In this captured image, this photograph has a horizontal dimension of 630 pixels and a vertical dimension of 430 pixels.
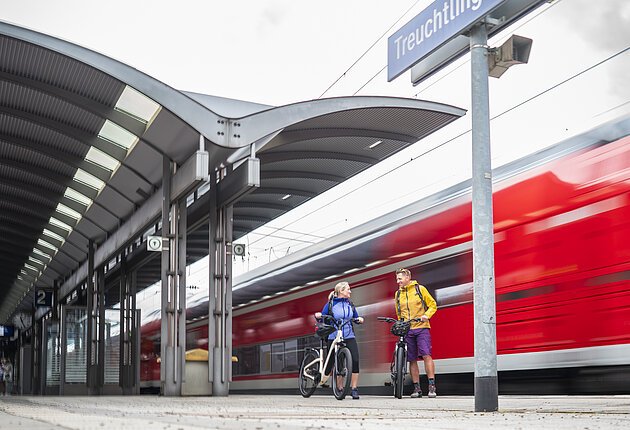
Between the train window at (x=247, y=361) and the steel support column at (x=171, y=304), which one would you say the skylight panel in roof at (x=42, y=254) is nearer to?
the train window at (x=247, y=361)

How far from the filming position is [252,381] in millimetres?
19469

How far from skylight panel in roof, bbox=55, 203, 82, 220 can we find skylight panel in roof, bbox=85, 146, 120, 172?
3.91 metres

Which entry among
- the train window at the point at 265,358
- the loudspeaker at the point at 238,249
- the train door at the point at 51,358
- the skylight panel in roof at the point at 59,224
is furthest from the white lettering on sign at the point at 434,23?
the train door at the point at 51,358

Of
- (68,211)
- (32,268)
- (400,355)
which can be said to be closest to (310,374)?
(400,355)

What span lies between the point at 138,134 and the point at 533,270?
647cm

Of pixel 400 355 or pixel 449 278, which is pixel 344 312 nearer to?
pixel 400 355

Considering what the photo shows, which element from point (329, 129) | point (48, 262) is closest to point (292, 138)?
point (329, 129)

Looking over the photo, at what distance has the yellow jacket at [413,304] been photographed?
35.2 feet

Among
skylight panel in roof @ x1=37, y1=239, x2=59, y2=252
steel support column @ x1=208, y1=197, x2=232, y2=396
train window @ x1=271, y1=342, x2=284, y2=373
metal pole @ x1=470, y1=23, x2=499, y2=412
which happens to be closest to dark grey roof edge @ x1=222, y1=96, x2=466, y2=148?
steel support column @ x1=208, y1=197, x2=232, y2=396

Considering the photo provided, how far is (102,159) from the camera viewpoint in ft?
49.5

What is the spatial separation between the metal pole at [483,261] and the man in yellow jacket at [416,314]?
4.18 metres

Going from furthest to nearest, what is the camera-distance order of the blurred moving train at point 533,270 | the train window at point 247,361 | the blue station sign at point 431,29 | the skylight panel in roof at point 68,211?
1. the train window at point 247,361
2. the skylight panel in roof at point 68,211
3. the blurred moving train at point 533,270
4. the blue station sign at point 431,29

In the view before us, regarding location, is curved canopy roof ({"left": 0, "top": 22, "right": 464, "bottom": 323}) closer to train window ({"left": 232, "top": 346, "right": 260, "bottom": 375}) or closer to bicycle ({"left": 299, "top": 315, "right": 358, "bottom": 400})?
train window ({"left": 232, "top": 346, "right": 260, "bottom": 375})

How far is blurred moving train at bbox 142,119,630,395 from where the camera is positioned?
28.3 feet
